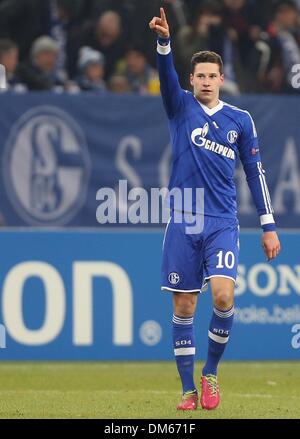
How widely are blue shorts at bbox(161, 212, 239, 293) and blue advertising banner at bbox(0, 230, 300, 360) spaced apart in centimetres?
391

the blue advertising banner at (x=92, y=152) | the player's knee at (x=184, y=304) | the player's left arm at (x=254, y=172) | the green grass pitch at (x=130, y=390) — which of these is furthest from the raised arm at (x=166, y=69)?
the blue advertising banner at (x=92, y=152)

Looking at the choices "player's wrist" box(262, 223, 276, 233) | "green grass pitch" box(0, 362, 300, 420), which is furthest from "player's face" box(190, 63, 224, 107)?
"green grass pitch" box(0, 362, 300, 420)

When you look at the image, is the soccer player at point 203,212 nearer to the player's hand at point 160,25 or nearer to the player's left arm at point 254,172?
the player's left arm at point 254,172

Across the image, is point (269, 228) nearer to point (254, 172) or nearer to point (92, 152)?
point (254, 172)

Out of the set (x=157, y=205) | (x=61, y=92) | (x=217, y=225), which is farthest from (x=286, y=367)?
(x=61, y=92)

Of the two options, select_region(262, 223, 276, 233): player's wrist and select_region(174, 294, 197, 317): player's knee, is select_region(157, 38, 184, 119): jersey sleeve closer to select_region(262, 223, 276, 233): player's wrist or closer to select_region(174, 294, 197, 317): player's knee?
select_region(262, 223, 276, 233): player's wrist

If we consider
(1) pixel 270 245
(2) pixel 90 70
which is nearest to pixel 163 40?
(1) pixel 270 245

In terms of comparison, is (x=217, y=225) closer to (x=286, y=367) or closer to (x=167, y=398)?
(x=167, y=398)

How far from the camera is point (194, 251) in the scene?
356 inches

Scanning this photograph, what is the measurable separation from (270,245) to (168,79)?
1319 mm

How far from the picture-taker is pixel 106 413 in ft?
28.9

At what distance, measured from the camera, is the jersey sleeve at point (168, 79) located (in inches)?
348

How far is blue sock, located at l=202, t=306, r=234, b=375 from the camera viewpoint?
9055mm
